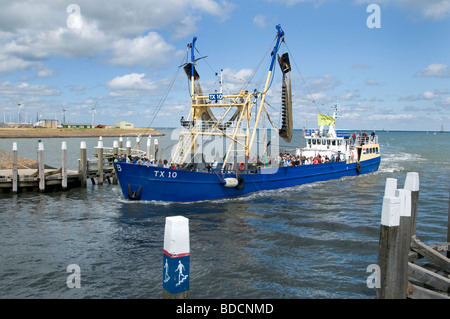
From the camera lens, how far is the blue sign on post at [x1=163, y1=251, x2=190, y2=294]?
4906 mm

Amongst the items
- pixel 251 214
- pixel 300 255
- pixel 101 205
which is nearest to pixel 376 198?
pixel 251 214

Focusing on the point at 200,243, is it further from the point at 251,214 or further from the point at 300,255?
the point at 251,214

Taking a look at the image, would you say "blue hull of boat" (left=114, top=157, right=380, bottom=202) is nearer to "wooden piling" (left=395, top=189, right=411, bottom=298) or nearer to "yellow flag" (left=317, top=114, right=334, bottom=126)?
"yellow flag" (left=317, top=114, right=334, bottom=126)

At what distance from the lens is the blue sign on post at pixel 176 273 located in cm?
491

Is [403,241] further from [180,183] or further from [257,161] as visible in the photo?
[257,161]

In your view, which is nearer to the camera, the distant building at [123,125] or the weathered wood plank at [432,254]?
the weathered wood plank at [432,254]

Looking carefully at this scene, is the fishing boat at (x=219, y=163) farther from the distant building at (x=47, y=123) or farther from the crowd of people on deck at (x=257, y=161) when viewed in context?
the distant building at (x=47, y=123)

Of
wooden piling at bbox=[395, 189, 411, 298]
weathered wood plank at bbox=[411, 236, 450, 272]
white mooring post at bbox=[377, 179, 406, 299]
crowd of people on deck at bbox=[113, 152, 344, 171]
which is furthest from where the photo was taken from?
crowd of people on deck at bbox=[113, 152, 344, 171]

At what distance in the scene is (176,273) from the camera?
4926 millimetres

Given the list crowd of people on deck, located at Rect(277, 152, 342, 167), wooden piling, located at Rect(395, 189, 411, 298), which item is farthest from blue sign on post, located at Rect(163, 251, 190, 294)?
crowd of people on deck, located at Rect(277, 152, 342, 167)

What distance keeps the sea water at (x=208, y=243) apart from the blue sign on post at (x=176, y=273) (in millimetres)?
5189

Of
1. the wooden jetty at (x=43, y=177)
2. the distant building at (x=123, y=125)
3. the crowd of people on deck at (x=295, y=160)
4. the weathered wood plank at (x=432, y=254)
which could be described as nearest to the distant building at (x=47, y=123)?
the distant building at (x=123, y=125)

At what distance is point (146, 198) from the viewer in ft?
68.2
